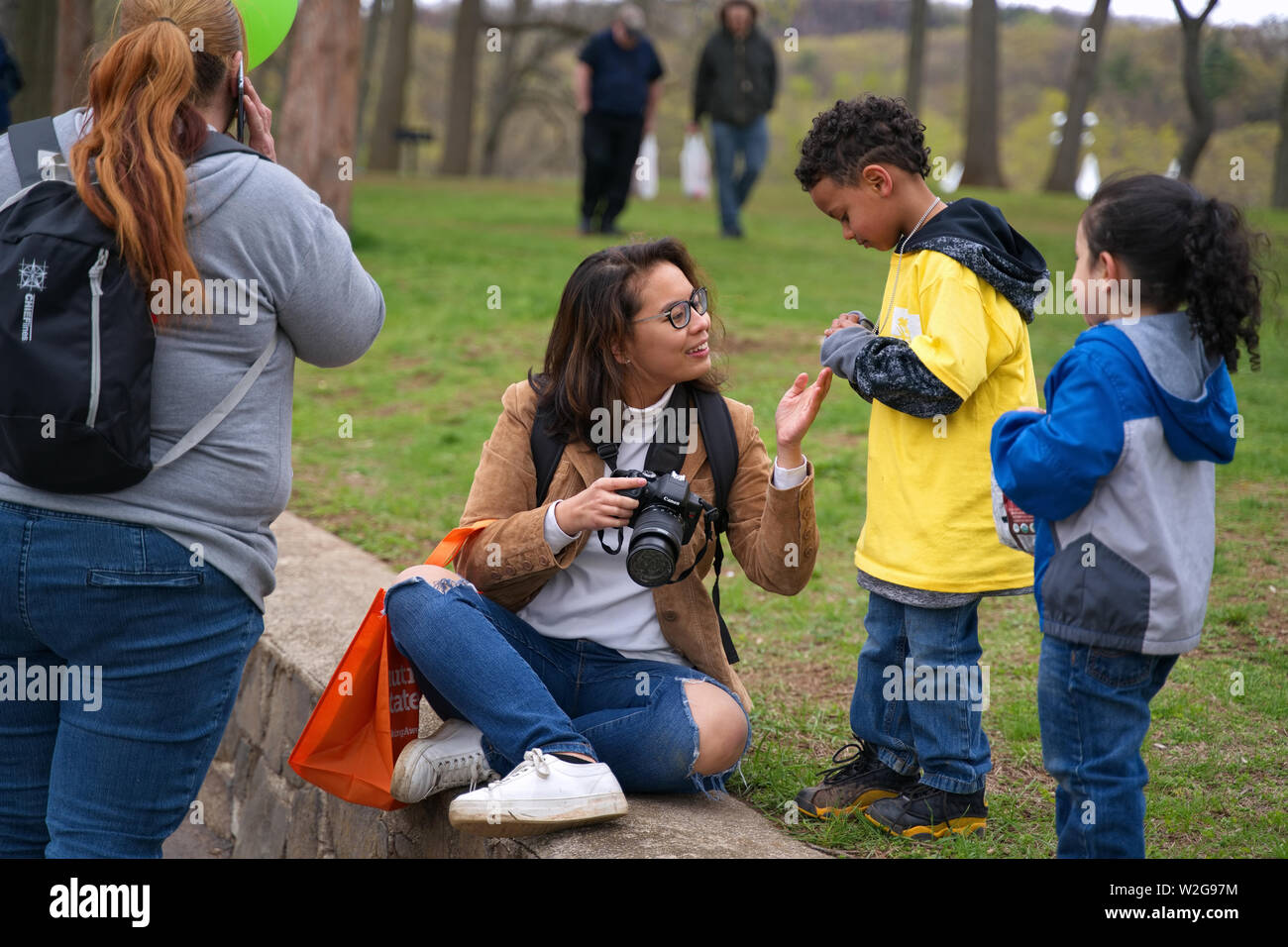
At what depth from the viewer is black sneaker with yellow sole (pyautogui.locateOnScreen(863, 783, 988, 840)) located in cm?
280

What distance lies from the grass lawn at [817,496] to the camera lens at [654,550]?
2.39 feet

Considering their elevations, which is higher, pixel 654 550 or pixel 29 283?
pixel 29 283

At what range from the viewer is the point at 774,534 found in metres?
2.78

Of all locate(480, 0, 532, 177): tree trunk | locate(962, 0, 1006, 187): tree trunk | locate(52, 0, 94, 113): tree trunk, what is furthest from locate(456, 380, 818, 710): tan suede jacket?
locate(480, 0, 532, 177): tree trunk

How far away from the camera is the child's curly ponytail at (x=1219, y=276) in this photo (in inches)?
83.4

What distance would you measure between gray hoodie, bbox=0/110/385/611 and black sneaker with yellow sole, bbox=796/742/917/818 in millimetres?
1389

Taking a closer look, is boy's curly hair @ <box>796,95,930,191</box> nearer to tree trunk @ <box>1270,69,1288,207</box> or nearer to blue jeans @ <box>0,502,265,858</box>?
blue jeans @ <box>0,502,265,858</box>

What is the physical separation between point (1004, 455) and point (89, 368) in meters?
1.50

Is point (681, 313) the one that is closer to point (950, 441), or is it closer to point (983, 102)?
point (950, 441)

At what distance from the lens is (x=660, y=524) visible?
102 inches

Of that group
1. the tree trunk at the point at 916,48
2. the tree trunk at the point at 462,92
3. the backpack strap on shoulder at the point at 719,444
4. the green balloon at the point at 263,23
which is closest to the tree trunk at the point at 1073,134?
the tree trunk at the point at 916,48

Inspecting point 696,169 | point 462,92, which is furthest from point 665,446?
point 462,92

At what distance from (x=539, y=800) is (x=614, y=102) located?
924 centimetres
